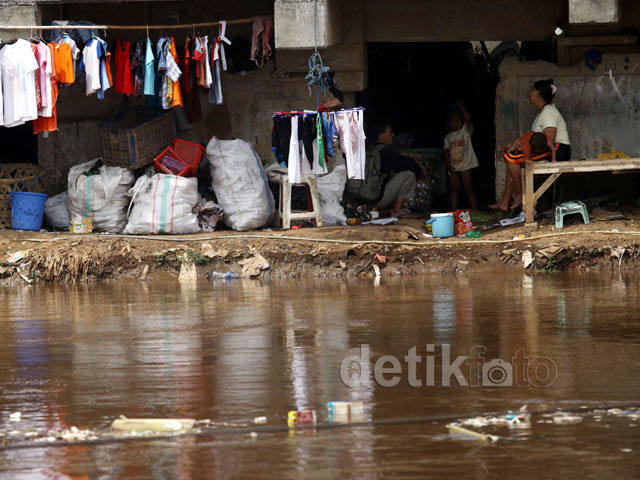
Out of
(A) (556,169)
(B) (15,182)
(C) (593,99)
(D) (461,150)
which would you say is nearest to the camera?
(A) (556,169)

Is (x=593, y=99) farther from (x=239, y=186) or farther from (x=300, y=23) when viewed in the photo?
(x=239, y=186)

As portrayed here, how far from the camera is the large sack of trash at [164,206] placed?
14.0 m

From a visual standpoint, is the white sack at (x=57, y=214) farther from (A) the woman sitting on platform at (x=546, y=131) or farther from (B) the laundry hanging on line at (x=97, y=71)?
(A) the woman sitting on platform at (x=546, y=131)

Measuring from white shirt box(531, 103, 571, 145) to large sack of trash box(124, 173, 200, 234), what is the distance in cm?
449

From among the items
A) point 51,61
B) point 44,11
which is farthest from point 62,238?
point 44,11

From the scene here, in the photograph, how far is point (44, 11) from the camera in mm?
14367

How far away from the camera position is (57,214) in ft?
49.2

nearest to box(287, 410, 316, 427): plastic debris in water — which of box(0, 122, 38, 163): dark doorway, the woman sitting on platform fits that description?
the woman sitting on platform

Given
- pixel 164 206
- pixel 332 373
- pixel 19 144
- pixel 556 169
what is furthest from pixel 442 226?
pixel 19 144

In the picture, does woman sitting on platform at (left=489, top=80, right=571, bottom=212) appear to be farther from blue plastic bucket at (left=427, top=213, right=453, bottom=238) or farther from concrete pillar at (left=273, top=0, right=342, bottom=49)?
concrete pillar at (left=273, top=0, right=342, bottom=49)

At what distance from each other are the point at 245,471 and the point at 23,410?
1936 millimetres

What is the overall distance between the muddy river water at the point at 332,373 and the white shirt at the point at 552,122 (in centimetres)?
263

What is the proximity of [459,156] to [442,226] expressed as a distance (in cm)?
234

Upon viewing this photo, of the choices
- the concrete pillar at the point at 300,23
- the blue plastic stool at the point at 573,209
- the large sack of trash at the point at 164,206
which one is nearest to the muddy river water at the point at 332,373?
the blue plastic stool at the point at 573,209
